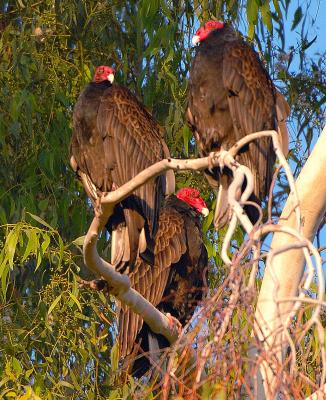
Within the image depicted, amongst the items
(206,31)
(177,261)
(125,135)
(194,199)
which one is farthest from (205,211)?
(206,31)

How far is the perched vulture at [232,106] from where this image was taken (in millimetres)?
3699

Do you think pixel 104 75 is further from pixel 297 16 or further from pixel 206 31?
pixel 297 16

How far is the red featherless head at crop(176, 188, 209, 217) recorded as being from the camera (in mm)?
4266

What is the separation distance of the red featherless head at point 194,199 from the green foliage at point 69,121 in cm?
12

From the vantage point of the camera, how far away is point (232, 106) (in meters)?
3.76

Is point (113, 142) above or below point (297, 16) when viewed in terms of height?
below

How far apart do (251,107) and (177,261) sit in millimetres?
747

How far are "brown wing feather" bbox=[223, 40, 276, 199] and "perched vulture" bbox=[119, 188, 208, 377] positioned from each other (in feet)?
1.81

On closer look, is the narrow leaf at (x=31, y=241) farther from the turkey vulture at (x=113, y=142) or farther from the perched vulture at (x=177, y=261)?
the perched vulture at (x=177, y=261)

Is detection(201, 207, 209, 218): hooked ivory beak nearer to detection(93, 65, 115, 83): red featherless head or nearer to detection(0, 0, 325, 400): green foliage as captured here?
detection(0, 0, 325, 400): green foliage

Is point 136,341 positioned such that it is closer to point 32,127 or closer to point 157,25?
point 32,127

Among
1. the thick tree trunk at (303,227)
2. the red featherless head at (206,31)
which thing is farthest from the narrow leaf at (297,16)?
the thick tree trunk at (303,227)

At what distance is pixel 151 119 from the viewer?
3.99m

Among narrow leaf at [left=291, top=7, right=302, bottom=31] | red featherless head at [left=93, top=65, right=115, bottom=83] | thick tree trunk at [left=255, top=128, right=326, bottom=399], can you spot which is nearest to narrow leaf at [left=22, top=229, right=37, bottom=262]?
red featherless head at [left=93, top=65, right=115, bottom=83]
